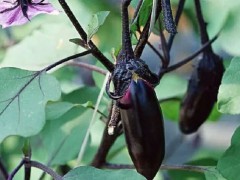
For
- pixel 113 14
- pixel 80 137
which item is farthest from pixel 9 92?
pixel 113 14

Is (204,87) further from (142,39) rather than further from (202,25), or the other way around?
(142,39)

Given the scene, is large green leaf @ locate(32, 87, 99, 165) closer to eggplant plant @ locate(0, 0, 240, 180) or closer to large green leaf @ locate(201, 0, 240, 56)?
eggplant plant @ locate(0, 0, 240, 180)

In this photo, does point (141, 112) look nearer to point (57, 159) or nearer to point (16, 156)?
point (57, 159)

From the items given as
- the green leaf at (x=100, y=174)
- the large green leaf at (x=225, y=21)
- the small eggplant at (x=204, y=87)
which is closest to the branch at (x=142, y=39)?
the green leaf at (x=100, y=174)

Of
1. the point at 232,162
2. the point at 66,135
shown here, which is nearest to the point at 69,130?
the point at 66,135

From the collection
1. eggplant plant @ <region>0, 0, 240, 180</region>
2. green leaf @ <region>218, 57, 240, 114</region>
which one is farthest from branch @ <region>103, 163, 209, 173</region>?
green leaf @ <region>218, 57, 240, 114</region>

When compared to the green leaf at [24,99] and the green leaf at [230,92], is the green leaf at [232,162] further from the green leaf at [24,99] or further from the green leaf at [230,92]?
the green leaf at [24,99]
